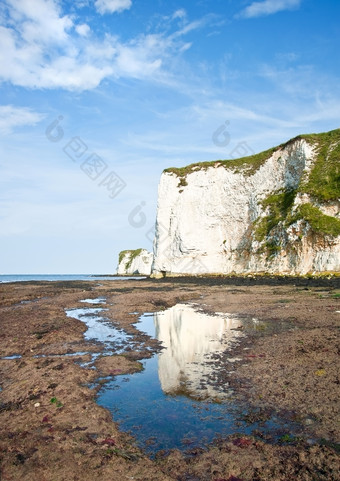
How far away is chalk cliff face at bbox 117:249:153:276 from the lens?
112312 millimetres

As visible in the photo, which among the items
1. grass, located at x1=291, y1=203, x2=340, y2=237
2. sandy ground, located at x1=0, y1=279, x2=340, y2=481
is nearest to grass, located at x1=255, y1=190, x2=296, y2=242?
grass, located at x1=291, y1=203, x2=340, y2=237

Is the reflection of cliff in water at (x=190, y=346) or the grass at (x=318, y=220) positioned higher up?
the grass at (x=318, y=220)

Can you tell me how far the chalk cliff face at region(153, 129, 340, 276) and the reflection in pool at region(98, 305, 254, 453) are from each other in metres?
30.1

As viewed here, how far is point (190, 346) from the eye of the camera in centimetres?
948

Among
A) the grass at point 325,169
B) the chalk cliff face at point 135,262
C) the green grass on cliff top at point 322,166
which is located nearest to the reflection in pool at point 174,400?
the grass at point 325,169

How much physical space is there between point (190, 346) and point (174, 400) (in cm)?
395

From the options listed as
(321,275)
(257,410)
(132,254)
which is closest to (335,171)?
(321,275)

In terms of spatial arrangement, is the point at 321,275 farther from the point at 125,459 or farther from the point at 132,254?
the point at 132,254

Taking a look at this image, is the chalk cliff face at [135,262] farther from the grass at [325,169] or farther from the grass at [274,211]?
the grass at [325,169]

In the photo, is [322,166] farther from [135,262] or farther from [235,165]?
[135,262]

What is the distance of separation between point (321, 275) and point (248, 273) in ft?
39.9

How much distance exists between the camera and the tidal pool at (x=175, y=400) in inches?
173

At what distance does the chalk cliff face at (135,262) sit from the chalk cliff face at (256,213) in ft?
172

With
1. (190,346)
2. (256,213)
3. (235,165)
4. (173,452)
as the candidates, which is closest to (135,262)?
(235,165)
